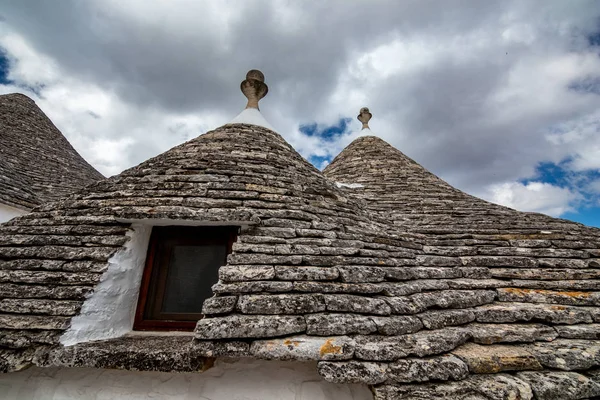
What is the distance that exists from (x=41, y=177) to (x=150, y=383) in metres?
8.96

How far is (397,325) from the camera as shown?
1.99m

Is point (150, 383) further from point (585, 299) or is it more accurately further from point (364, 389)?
point (585, 299)

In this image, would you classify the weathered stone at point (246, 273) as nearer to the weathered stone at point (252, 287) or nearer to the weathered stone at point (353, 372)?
the weathered stone at point (252, 287)

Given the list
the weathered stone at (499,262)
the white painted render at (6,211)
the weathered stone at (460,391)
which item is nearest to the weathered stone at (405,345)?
the weathered stone at (460,391)

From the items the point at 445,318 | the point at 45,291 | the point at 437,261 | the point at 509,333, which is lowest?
→ the point at 509,333

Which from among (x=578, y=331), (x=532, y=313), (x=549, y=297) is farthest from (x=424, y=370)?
(x=549, y=297)

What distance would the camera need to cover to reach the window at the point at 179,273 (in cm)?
264

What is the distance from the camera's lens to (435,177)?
605 cm

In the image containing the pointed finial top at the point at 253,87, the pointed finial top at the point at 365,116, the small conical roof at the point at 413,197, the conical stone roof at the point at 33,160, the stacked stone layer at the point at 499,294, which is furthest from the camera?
the pointed finial top at the point at 365,116

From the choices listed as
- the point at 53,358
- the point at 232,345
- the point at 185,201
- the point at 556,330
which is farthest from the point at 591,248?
the point at 53,358

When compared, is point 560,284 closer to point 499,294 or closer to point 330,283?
point 499,294

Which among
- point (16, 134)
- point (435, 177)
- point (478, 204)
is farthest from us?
point (16, 134)

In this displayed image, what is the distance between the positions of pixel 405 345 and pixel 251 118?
427cm

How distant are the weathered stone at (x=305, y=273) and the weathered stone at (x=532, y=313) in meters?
1.41
